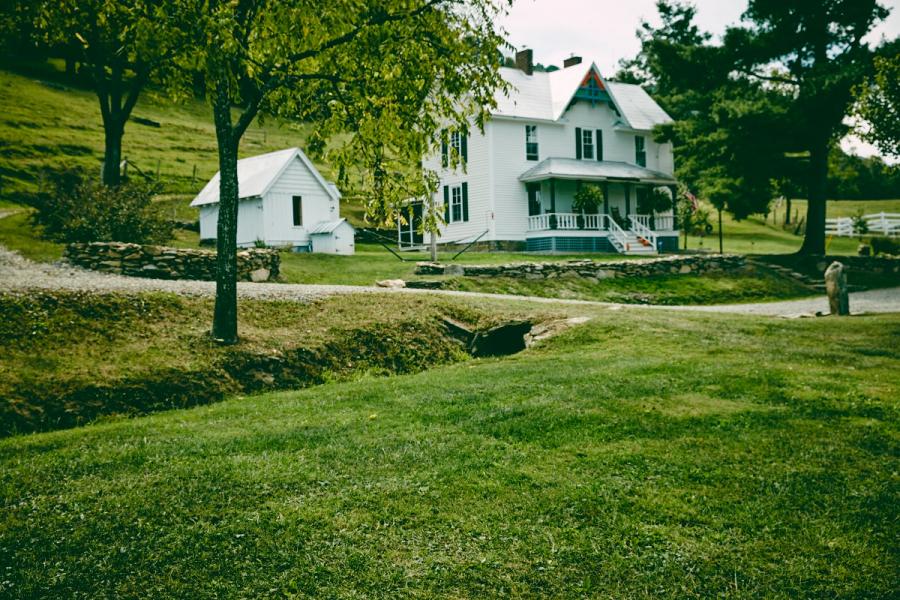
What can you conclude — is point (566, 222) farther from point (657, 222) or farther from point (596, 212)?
point (657, 222)

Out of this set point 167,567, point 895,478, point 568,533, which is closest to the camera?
point 167,567

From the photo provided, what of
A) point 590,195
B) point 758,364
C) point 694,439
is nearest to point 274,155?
point 590,195

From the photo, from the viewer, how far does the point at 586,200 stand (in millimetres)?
36531

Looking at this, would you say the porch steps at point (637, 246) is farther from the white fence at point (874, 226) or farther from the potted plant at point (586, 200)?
the white fence at point (874, 226)

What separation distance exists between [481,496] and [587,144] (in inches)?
1482

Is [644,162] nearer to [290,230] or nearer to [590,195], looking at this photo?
[590,195]

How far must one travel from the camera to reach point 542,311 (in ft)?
51.4

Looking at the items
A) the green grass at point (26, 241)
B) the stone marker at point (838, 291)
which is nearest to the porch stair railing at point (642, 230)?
the stone marker at point (838, 291)

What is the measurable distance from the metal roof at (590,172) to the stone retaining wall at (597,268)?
984 cm

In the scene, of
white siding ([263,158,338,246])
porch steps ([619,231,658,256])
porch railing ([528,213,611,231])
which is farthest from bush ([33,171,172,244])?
porch steps ([619,231,658,256])

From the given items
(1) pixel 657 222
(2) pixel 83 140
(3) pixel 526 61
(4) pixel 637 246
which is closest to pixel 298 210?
(3) pixel 526 61

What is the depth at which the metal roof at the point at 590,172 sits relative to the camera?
36.6 metres

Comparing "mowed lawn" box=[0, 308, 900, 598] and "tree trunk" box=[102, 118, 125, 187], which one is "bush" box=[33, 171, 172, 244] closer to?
"tree trunk" box=[102, 118, 125, 187]

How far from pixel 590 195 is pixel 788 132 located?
9619 millimetres
